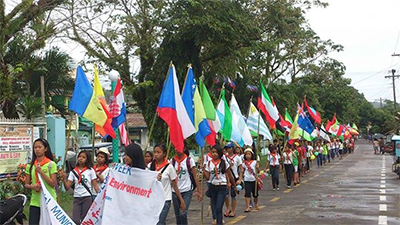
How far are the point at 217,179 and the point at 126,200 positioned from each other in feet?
13.5

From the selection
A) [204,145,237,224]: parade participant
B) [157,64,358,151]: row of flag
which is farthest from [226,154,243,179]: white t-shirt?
[204,145,237,224]: parade participant

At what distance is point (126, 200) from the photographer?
275 inches

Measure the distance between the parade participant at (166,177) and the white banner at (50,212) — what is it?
1.40m

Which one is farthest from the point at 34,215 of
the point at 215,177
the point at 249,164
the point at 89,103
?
the point at 249,164

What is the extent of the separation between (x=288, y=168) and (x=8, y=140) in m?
10.1

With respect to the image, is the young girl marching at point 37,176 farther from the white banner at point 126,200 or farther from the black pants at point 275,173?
the black pants at point 275,173

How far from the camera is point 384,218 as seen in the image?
39.9 ft

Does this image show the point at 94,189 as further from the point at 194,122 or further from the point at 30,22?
the point at 30,22

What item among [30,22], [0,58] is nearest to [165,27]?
[30,22]

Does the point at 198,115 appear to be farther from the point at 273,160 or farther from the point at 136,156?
the point at 273,160

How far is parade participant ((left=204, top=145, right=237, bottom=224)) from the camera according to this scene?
10.9 m

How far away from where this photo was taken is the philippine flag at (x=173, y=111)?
423 inches

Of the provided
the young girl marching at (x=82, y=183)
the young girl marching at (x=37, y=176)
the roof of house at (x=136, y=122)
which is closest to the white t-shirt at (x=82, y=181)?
the young girl marching at (x=82, y=183)

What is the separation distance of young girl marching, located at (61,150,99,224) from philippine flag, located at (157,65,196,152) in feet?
6.99
